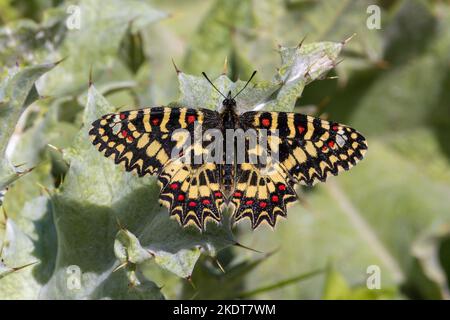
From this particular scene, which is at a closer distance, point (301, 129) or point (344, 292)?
point (301, 129)

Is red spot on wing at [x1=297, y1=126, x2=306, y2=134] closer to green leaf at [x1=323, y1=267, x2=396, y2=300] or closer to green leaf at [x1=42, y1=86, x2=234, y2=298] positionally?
green leaf at [x1=42, y1=86, x2=234, y2=298]

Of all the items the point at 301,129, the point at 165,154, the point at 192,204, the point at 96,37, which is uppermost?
the point at 96,37

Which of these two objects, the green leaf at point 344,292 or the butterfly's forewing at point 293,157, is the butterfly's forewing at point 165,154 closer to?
the butterfly's forewing at point 293,157

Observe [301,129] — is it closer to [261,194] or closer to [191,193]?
[261,194]

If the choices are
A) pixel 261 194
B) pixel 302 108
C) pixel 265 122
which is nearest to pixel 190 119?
pixel 265 122

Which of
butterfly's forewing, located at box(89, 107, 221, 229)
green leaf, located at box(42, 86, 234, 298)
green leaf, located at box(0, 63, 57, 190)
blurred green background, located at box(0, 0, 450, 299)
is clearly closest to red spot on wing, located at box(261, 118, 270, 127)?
butterfly's forewing, located at box(89, 107, 221, 229)
